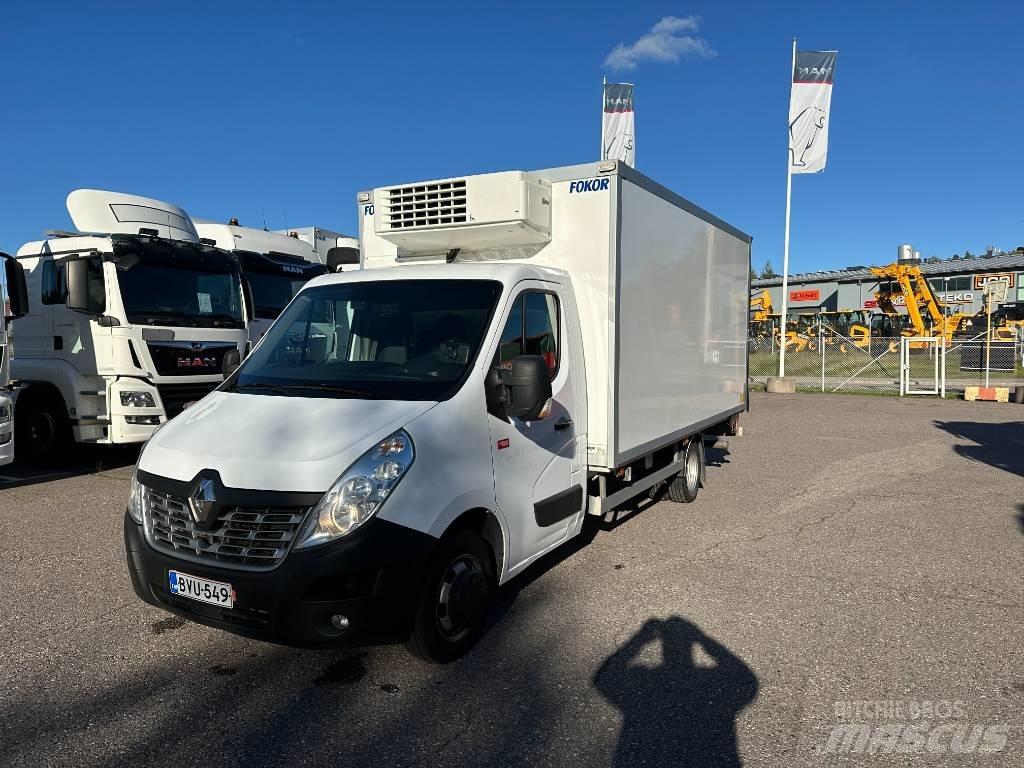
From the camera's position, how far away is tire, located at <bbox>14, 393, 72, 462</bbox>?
8836 millimetres

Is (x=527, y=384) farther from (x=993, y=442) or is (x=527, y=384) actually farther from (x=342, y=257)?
(x=993, y=442)

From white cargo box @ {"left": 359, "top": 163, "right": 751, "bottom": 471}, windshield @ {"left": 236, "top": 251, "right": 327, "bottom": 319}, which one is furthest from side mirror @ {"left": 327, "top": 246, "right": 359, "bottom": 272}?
windshield @ {"left": 236, "top": 251, "right": 327, "bottom": 319}

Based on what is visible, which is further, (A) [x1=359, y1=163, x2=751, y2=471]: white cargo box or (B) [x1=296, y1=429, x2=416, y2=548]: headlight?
(A) [x1=359, y1=163, x2=751, y2=471]: white cargo box

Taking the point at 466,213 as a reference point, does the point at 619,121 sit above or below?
above

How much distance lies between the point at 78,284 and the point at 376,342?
5.52 meters

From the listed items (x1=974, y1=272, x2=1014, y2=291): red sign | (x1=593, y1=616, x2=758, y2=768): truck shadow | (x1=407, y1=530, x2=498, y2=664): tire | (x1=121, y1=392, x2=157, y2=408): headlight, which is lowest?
(x1=593, y1=616, x2=758, y2=768): truck shadow

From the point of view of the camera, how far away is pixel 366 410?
366cm

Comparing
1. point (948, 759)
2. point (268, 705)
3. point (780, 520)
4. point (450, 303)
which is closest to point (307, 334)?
point (450, 303)

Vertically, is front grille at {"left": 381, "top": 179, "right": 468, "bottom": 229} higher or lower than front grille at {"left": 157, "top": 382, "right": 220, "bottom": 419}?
higher

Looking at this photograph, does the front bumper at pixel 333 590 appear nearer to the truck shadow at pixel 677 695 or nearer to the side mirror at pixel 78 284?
the truck shadow at pixel 677 695

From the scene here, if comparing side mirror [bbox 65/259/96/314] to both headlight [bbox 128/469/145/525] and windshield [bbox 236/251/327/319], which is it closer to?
windshield [bbox 236/251/327/319]

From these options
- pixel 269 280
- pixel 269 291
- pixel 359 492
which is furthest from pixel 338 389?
pixel 269 280

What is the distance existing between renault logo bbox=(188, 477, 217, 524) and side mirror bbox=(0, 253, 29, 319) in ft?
18.9

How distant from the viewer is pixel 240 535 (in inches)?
131
